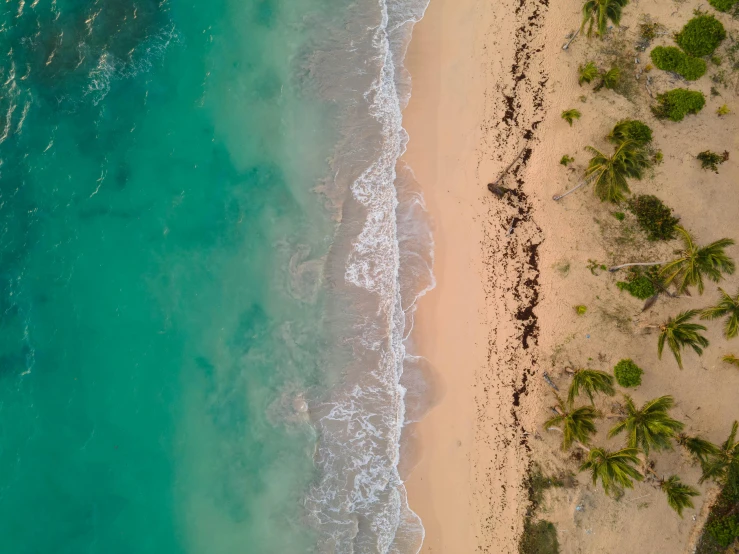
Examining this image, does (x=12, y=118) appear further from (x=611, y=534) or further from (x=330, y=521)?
(x=611, y=534)

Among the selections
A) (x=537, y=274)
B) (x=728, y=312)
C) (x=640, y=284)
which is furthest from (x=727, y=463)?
(x=537, y=274)

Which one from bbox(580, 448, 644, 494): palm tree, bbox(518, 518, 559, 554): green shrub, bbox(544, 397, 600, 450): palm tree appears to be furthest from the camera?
bbox(518, 518, 559, 554): green shrub

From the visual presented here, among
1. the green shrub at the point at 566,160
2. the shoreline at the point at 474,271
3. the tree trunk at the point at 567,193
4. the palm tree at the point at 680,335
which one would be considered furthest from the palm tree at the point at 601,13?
the palm tree at the point at 680,335

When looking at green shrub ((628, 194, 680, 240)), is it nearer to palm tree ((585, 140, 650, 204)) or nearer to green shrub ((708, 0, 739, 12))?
palm tree ((585, 140, 650, 204))

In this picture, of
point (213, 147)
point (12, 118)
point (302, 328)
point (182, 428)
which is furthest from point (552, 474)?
point (12, 118)

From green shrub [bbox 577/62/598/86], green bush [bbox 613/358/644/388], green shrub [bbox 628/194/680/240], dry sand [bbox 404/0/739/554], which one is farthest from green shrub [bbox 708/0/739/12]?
green bush [bbox 613/358/644/388]

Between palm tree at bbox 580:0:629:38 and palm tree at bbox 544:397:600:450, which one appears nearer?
palm tree at bbox 544:397:600:450

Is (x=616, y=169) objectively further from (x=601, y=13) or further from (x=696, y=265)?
(x=601, y=13)
